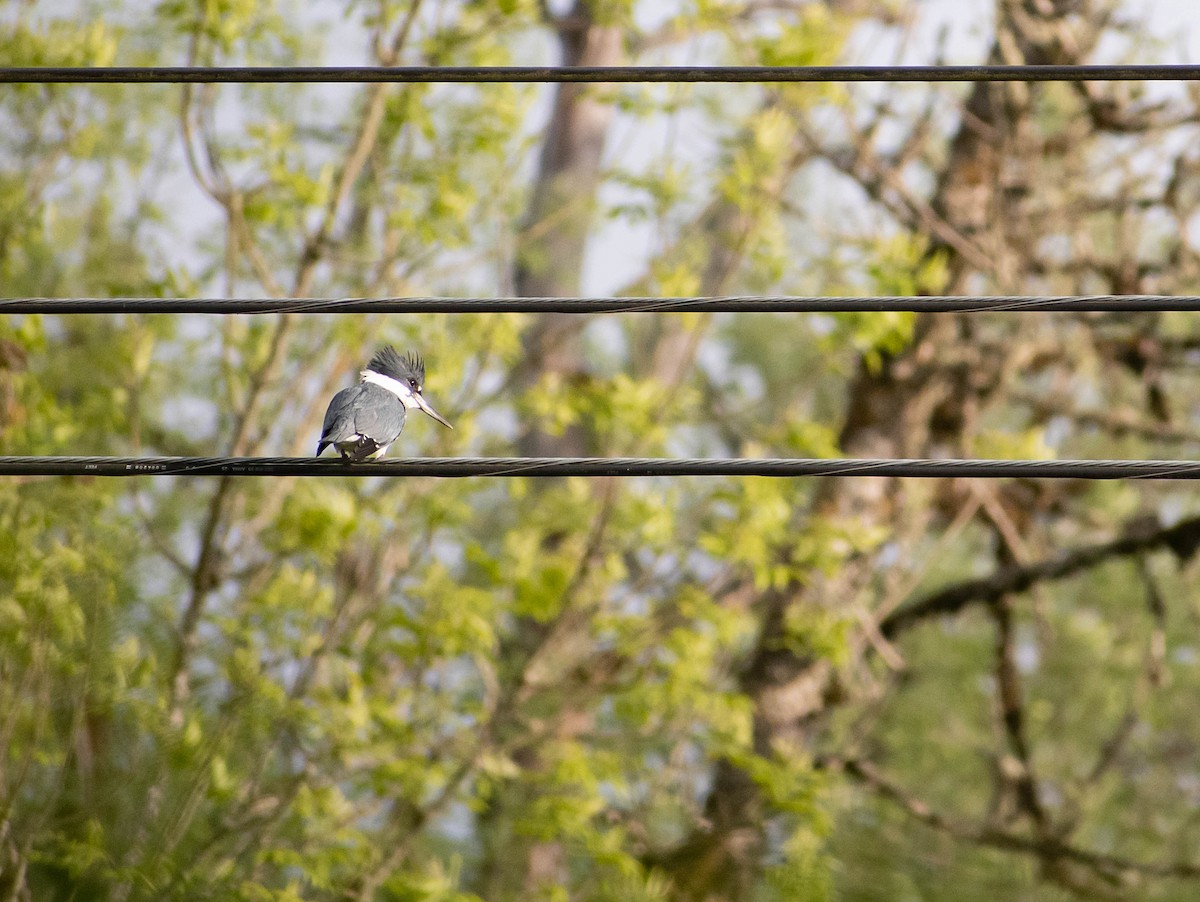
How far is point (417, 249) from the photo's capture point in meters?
5.97

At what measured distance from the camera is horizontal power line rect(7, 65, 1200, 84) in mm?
3014

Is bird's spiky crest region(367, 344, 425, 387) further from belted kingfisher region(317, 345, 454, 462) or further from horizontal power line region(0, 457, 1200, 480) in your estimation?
horizontal power line region(0, 457, 1200, 480)

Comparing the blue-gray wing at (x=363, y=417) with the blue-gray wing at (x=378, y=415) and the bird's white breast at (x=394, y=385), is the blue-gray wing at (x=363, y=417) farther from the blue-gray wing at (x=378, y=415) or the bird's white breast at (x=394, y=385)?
the bird's white breast at (x=394, y=385)

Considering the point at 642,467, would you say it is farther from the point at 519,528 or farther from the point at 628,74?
the point at 519,528

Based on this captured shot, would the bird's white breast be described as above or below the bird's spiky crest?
below

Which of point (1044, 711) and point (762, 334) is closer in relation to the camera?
point (1044, 711)

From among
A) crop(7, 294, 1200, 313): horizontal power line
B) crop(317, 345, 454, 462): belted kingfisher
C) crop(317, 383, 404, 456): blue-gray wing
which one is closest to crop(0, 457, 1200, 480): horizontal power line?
crop(317, 345, 454, 462): belted kingfisher

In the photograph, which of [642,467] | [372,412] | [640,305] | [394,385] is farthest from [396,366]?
[642,467]

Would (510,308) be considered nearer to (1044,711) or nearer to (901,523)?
(901,523)

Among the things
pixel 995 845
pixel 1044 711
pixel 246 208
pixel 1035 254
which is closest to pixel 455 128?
pixel 246 208

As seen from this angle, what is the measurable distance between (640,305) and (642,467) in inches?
16.4

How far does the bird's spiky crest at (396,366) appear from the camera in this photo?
150 inches

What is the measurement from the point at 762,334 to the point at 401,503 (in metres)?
8.21

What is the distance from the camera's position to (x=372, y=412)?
335cm
